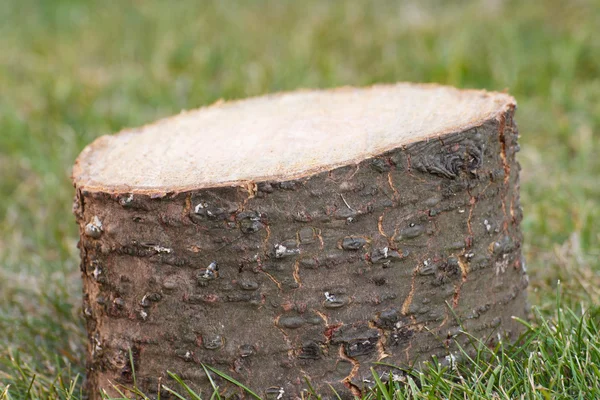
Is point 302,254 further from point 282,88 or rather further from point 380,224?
point 282,88

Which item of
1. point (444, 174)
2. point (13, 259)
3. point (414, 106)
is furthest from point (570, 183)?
point (13, 259)

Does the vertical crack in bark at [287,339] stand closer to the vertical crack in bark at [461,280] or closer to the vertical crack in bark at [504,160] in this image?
the vertical crack in bark at [461,280]

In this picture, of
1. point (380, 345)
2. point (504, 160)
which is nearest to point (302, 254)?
point (380, 345)

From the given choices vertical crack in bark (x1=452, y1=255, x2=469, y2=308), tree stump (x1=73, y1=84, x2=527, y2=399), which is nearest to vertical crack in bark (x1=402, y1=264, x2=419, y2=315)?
tree stump (x1=73, y1=84, x2=527, y2=399)

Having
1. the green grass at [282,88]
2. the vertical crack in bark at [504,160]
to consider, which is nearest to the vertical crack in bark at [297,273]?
the green grass at [282,88]

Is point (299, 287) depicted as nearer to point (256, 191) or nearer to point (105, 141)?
point (256, 191)

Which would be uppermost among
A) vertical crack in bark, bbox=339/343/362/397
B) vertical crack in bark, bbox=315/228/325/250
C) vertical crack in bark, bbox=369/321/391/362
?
vertical crack in bark, bbox=315/228/325/250

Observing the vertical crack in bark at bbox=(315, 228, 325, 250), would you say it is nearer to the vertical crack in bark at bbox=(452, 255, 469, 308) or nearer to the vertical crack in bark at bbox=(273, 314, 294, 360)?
the vertical crack in bark at bbox=(273, 314, 294, 360)

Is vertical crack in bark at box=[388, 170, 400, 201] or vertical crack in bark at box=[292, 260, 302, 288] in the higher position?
vertical crack in bark at box=[388, 170, 400, 201]
